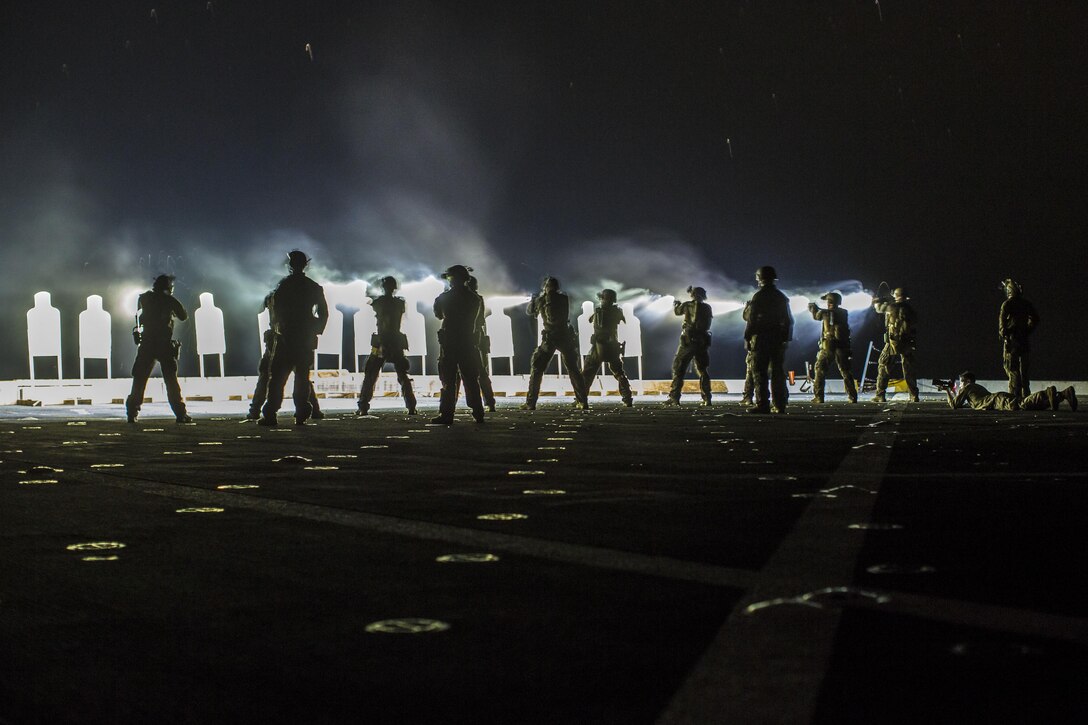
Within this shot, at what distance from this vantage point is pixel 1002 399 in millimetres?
15695

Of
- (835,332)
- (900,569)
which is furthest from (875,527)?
(835,332)

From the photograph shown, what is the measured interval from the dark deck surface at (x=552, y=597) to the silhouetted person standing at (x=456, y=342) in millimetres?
6308

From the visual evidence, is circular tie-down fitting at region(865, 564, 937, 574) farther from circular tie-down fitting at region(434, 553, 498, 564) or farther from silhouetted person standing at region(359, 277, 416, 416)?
silhouetted person standing at region(359, 277, 416, 416)

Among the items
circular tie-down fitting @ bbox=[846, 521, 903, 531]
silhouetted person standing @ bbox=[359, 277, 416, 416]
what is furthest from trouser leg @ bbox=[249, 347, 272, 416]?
circular tie-down fitting @ bbox=[846, 521, 903, 531]

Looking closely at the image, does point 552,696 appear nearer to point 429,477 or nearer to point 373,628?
point 373,628

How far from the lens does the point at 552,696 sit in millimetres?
1729

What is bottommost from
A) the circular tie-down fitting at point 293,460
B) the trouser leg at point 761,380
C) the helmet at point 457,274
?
the circular tie-down fitting at point 293,460

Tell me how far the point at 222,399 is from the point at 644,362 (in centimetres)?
2146

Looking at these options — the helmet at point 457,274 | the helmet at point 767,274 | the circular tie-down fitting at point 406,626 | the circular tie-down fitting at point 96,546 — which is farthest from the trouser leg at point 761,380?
the circular tie-down fitting at point 406,626

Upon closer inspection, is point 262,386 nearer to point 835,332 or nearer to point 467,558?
point 835,332

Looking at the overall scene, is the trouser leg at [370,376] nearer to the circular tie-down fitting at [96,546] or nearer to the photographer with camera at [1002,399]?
the photographer with camera at [1002,399]

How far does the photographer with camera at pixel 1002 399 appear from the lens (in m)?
15.0

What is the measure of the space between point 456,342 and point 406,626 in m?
9.98

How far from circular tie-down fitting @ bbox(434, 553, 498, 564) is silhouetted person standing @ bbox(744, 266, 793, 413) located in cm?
1136
